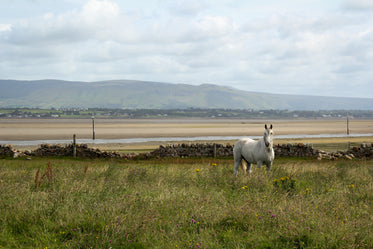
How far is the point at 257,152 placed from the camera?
13.4 metres

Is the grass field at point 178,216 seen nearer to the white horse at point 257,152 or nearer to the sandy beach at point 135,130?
the white horse at point 257,152

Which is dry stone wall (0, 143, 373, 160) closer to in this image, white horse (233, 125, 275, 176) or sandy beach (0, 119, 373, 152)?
white horse (233, 125, 275, 176)

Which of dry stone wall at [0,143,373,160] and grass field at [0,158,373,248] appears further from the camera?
dry stone wall at [0,143,373,160]

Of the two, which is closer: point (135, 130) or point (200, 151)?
point (200, 151)

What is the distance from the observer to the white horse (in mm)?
12708

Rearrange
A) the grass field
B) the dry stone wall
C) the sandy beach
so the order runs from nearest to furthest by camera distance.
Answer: the grass field
the dry stone wall
the sandy beach

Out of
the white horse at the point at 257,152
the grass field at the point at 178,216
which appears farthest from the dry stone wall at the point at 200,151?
the grass field at the point at 178,216

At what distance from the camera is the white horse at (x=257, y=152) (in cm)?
1271

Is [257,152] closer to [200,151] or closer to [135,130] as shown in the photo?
[200,151]

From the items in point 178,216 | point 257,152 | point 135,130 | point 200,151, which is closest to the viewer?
point 178,216

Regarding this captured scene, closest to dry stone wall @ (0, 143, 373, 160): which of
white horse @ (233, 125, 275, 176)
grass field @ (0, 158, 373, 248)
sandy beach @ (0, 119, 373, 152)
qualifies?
white horse @ (233, 125, 275, 176)

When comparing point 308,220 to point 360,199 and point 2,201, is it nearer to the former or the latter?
point 360,199

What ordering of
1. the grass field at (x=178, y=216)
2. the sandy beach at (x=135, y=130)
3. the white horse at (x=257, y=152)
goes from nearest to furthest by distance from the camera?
1. the grass field at (x=178, y=216)
2. the white horse at (x=257, y=152)
3. the sandy beach at (x=135, y=130)

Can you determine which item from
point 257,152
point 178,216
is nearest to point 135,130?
point 257,152
